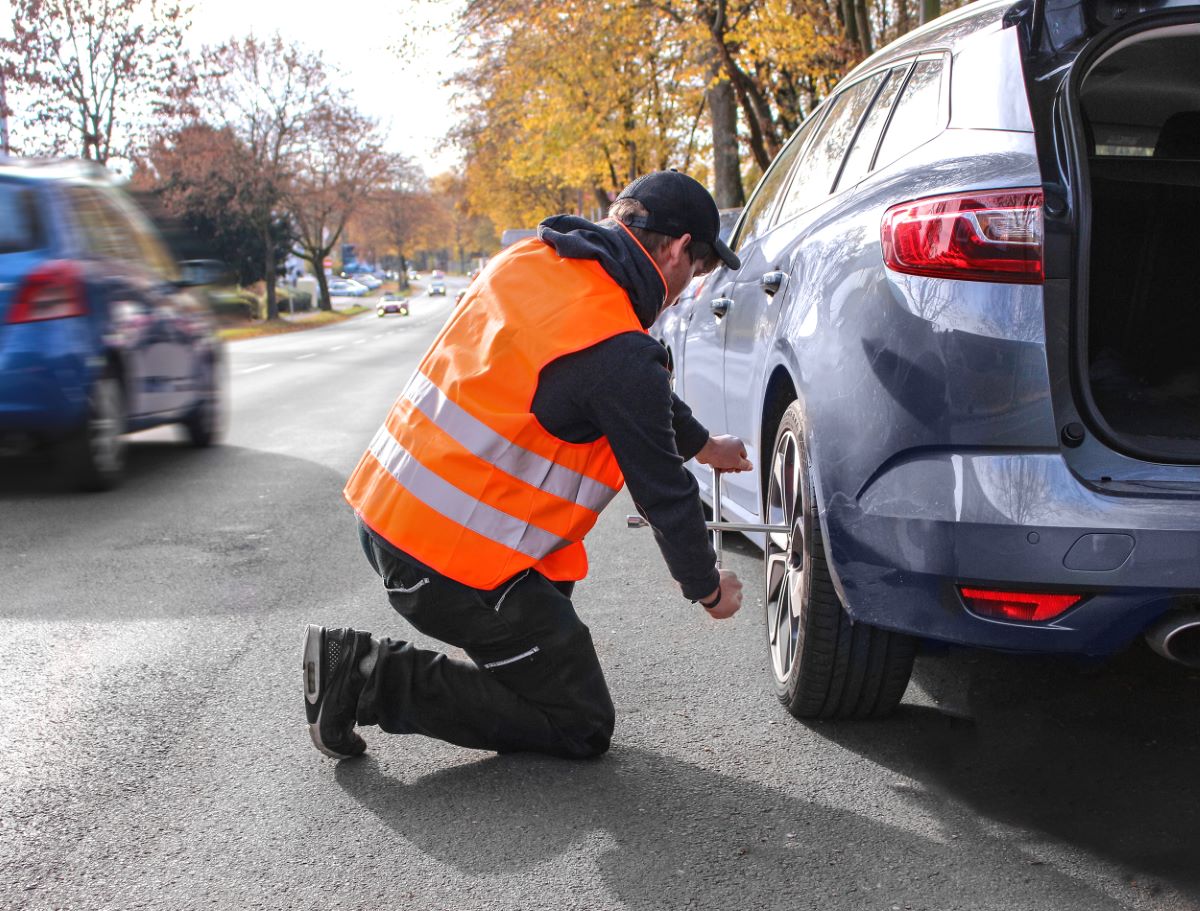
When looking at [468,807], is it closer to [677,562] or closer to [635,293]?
[677,562]

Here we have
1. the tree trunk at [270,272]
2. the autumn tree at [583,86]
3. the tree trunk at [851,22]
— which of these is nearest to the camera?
the tree trunk at [851,22]

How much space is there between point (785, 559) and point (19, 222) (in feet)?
16.4

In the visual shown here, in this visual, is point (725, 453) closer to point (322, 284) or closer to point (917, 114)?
point (917, 114)

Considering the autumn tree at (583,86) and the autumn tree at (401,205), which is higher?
the autumn tree at (583,86)

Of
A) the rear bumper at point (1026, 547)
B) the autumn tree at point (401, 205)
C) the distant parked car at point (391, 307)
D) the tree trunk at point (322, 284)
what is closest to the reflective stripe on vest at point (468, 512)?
the rear bumper at point (1026, 547)

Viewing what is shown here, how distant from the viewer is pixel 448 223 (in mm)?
102375

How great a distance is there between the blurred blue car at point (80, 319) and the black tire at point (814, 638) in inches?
181

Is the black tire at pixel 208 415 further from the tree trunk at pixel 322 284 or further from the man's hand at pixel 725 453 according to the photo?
the tree trunk at pixel 322 284

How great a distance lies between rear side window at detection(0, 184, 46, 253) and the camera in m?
6.87

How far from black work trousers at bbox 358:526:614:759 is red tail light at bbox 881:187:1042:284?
119 centimetres

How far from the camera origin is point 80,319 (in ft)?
23.0

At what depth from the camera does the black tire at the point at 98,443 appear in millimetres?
7238

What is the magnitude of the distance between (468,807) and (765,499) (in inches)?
54.0

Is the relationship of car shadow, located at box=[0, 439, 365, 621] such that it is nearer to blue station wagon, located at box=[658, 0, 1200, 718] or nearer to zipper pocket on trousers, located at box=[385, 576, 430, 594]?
zipper pocket on trousers, located at box=[385, 576, 430, 594]
